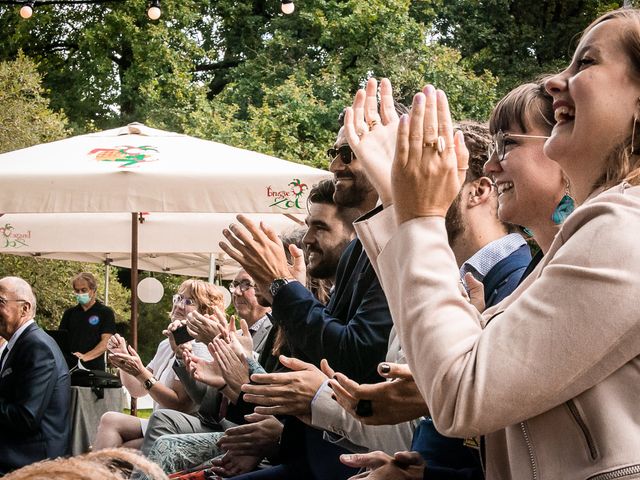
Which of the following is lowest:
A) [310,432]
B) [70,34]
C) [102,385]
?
[102,385]

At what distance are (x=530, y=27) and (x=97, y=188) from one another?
1945cm

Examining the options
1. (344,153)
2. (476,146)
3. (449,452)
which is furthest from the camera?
(344,153)

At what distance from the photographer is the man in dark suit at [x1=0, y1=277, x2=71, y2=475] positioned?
612cm

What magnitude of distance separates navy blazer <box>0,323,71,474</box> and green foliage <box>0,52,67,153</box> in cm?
1424

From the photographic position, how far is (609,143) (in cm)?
169

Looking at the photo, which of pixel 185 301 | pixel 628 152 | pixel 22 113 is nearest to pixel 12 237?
pixel 185 301

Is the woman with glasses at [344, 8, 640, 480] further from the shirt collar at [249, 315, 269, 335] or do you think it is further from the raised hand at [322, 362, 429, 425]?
the shirt collar at [249, 315, 269, 335]

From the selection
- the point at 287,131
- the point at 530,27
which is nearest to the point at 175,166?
the point at 287,131

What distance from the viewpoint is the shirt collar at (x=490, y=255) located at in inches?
111

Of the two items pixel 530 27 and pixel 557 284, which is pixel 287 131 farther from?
pixel 557 284

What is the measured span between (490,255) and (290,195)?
14.3 feet

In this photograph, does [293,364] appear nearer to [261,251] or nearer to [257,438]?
[261,251]

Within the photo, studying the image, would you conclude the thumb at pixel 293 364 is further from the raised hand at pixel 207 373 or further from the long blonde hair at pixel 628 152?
the raised hand at pixel 207 373

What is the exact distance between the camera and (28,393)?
20.4ft
